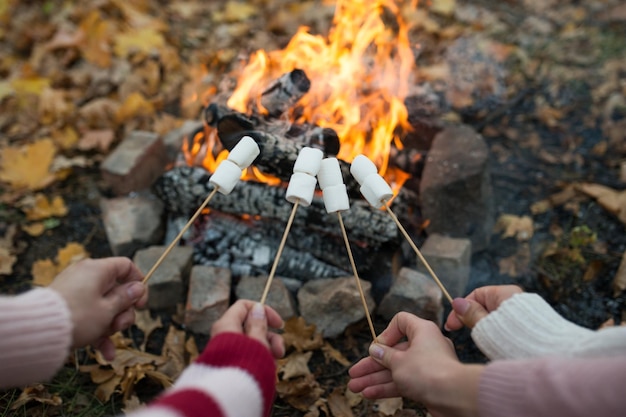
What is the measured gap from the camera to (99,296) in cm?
185

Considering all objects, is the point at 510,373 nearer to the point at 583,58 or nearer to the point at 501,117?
the point at 501,117

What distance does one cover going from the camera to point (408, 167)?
Result: 11.0ft

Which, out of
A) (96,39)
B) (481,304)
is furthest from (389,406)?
(96,39)

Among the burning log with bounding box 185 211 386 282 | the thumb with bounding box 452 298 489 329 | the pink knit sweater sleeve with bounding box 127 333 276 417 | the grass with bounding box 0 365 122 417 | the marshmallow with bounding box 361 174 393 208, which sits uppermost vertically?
the marshmallow with bounding box 361 174 393 208

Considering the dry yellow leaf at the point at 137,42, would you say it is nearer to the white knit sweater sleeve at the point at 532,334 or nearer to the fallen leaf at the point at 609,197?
the fallen leaf at the point at 609,197

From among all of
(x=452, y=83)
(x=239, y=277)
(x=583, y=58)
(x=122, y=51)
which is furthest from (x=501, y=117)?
(x=122, y=51)

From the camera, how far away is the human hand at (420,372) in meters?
1.52

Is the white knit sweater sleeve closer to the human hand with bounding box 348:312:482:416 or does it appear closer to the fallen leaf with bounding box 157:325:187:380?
the human hand with bounding box 348:312:482:416

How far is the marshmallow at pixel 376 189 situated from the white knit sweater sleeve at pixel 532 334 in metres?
0.65

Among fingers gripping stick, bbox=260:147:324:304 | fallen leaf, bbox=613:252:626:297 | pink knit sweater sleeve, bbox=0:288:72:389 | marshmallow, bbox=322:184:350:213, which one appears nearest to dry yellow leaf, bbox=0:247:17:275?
pink knit sweater sleeve, bbox=0:288:72:389

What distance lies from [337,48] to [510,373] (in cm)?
264

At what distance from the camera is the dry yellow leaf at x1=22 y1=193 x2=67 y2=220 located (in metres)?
3.43

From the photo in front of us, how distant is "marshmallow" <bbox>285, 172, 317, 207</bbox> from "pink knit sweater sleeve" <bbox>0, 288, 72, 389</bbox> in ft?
3.06

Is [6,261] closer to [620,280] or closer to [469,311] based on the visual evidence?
[469,311]
